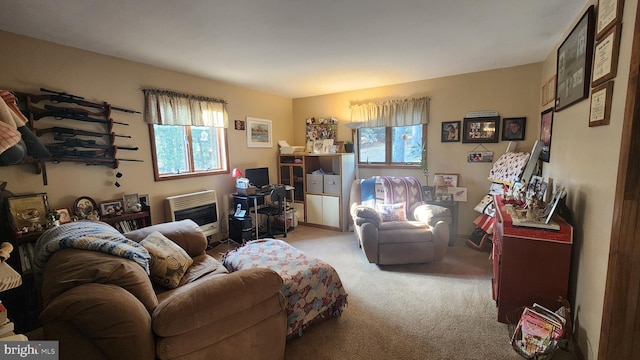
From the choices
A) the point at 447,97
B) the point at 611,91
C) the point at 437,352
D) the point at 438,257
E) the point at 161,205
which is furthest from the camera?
the point at 447,97

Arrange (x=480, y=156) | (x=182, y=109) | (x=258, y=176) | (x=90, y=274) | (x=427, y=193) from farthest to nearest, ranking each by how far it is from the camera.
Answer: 1. (x=258, y=176)
2. (x=427, y=193)
3. (x=480, y=156)
4. (x=182, y=109)
5. (x=90, y=274)

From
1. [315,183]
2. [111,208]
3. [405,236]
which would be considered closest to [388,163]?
[315,183]

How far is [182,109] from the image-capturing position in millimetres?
3324

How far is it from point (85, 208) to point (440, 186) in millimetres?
4219

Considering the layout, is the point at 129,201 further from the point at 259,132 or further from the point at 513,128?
the point at 513,128

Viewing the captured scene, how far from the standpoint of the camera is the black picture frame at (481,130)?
3523mm

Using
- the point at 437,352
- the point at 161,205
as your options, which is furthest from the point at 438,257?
the point at 161,205

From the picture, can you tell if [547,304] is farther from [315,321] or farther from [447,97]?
[447,97]

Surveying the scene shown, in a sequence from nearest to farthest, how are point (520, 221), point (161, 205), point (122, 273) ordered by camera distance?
point (122, 273), point (520, 221), point (161, 205)

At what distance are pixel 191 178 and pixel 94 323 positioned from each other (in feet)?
8.82

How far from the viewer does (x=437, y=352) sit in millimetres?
1767

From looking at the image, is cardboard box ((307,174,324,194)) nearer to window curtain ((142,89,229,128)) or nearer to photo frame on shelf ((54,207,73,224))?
window curtain ((142,89,229,128))

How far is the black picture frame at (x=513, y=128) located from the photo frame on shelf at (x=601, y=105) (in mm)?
1992

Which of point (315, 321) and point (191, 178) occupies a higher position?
point (191, 178)
